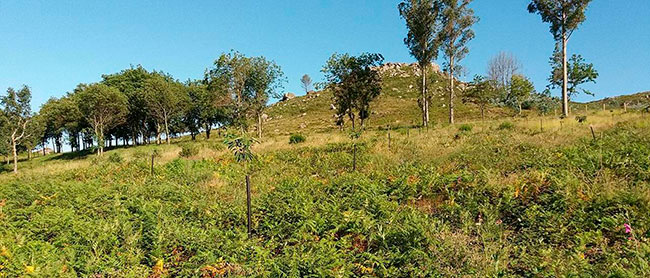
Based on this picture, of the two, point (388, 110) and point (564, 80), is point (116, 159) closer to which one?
point (564, 80)

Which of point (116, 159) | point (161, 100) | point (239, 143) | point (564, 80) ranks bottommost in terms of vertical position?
point (116, 159)

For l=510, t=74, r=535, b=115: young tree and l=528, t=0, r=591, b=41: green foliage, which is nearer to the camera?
l=528, t=0, r=591, b=41: green foliage

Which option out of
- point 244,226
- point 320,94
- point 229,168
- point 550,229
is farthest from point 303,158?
point 320,94

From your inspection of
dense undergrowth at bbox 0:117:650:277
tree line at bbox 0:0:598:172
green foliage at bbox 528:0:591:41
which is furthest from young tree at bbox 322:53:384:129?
dense undergrowth at bbox 0:117:650:277

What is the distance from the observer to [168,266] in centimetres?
513

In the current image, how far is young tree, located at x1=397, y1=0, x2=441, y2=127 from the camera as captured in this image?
30.9 metres

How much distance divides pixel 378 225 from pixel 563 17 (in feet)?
98.4

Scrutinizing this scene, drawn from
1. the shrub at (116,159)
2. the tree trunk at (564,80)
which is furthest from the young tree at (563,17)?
the shrub at (116,159)

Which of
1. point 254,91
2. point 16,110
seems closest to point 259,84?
point 254,91

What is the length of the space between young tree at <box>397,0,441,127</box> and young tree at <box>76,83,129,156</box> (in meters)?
39.9

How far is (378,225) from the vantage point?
5918 mm

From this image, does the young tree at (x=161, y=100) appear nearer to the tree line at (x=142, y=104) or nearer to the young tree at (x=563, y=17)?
the tree line at (x=142, y=104)

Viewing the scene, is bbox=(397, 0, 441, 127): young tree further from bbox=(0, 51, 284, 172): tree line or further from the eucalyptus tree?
the eucalyptus tree

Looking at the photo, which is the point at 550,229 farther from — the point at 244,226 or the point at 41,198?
the point at 41,198
